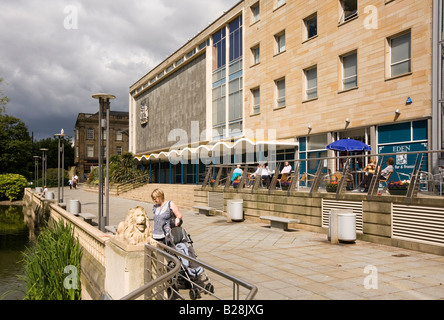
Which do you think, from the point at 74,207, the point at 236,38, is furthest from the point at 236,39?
the point at 74,207

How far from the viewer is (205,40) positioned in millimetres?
34156

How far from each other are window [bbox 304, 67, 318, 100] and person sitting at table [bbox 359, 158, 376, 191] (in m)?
10.6

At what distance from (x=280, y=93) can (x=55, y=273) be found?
17475 mm

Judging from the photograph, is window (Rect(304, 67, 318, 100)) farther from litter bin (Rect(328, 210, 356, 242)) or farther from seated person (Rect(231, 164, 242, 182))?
litter bin (Rect(328, 210, 356, 242))

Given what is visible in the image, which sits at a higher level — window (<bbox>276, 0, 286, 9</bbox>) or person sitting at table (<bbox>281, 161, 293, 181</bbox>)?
window (<bbox>276, 0, 286, 9</bbox>)

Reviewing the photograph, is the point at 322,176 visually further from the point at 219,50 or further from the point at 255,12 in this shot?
the point at 219,50

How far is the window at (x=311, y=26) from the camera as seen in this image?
21.4m

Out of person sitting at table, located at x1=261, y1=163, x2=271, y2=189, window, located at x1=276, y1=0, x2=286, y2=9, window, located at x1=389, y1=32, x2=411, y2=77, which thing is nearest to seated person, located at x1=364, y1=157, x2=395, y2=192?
person sitting at table, located at x1=261, y1=163, x2=271, y2=189

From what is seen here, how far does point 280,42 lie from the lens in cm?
2431

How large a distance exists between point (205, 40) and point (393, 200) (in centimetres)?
2747

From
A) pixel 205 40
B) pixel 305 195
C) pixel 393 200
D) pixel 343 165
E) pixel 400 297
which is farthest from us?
pixel 205 40

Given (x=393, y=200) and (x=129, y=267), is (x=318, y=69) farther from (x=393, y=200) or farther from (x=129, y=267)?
(x=129, y=267)

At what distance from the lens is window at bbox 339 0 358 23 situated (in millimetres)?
19016
